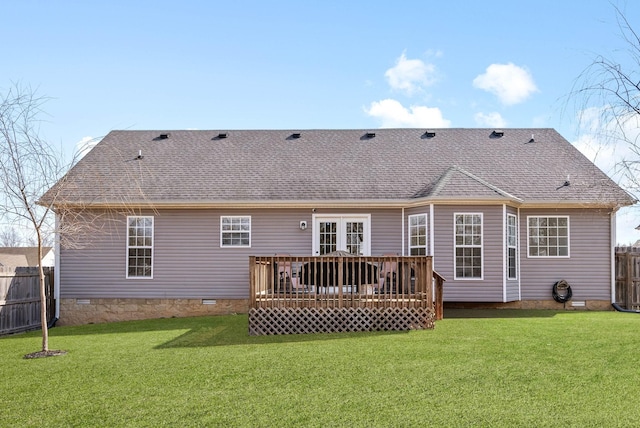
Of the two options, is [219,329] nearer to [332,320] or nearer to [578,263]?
[332,320]

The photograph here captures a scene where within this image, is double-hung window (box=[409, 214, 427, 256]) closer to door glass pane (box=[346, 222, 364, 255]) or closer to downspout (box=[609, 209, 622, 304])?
door glass pane (box=[346, 222, 364, 255])

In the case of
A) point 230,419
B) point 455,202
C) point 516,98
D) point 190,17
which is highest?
point 190,17

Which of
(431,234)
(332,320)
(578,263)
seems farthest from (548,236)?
(332,320)

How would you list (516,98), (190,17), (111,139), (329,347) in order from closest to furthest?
1. (329,347)
2. (516,98)
3. (190,17)
4. (111,139)

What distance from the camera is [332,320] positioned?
439 inches

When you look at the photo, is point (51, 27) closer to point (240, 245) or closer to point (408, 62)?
Answer: point (240, 245)

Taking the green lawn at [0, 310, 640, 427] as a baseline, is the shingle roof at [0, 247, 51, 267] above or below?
above

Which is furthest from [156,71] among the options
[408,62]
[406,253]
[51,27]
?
[406,253]

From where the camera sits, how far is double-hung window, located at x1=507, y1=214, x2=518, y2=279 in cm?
1484

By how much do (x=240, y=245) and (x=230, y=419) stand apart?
10159 mm

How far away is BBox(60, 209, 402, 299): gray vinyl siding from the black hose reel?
14.5 ft

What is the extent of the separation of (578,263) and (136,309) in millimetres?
11809

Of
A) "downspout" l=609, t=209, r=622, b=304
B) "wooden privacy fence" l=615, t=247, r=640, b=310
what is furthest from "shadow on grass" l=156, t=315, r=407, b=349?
"wooden privacy fence" l=615, t=247, r=640, b=310

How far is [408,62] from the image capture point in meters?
13.9
